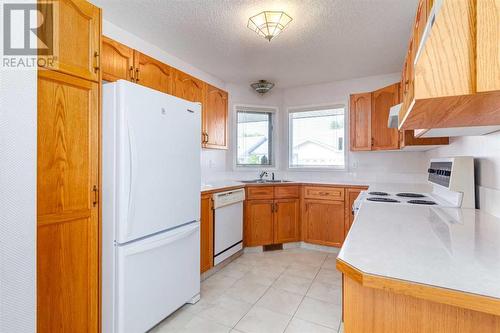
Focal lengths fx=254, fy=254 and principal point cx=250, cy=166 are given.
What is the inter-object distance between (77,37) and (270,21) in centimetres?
132

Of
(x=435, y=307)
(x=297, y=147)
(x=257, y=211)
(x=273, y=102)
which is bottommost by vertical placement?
(x=257, y=211)

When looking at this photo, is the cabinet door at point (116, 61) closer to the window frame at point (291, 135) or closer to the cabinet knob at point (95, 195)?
the cabinet knob at point (95, 195)

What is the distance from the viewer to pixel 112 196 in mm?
1469

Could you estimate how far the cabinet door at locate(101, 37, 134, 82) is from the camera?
1.82 m

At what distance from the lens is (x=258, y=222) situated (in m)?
3.25

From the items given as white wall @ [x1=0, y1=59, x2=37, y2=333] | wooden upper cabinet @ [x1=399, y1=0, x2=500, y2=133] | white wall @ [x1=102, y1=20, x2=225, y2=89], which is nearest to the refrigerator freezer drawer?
white wall @ [x1=0, y1=59, x2=37, y2=333]

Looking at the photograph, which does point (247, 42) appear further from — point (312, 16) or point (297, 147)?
point (297, 147)

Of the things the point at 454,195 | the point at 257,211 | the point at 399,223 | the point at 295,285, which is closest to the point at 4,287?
the point at 399,223

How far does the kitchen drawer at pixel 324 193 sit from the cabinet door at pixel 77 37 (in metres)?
2.65

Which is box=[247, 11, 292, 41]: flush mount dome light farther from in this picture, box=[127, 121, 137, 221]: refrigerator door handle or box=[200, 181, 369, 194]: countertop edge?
box=[200, 181, 369, 194]: countertop edge

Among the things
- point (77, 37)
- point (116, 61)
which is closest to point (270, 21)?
point (116, 61)

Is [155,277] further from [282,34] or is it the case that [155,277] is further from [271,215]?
[282,34]

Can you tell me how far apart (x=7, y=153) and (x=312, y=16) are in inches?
82.3

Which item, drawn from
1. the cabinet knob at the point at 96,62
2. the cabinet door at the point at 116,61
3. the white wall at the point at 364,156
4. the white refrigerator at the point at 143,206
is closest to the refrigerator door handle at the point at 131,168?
the white refrigerator at the point at 143,206
